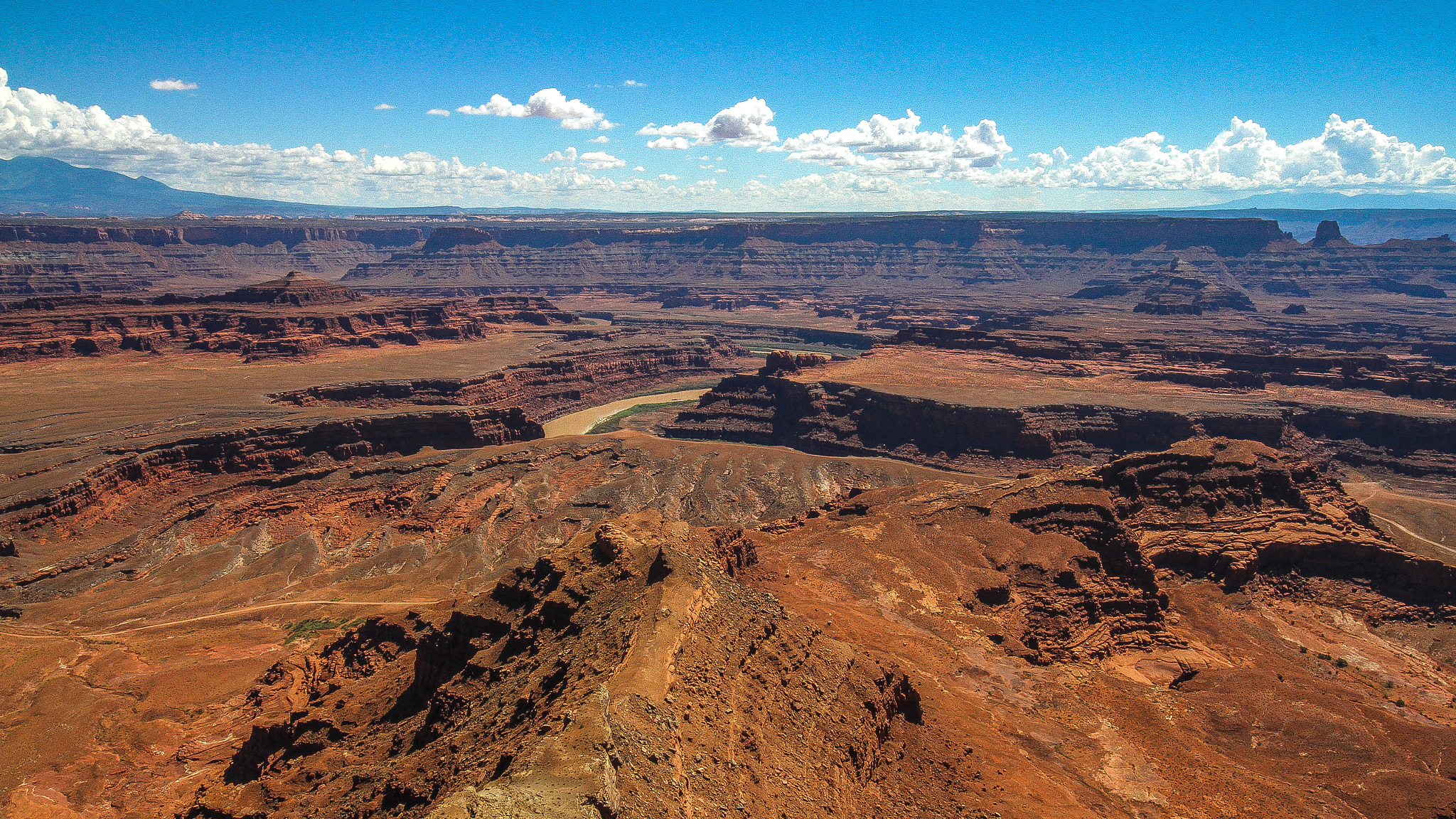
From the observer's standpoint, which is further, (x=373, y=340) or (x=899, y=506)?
(x=373, y=340)

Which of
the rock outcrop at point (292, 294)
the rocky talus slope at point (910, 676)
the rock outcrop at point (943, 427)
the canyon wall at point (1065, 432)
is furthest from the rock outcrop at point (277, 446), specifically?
the rock outcrop at point (292, 294)

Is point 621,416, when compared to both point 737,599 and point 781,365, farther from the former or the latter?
point 737,599

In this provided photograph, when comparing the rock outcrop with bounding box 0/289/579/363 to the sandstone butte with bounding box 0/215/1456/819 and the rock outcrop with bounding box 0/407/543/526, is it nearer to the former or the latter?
the sandstone butte with bounding box 0/215/1456/819

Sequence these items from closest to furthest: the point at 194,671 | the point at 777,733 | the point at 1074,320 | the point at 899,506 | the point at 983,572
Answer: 1. the point at 777,733
2. the point at 194,671
3. the point at 983,572
4. the point at 899,506
5. the point at 1074,320

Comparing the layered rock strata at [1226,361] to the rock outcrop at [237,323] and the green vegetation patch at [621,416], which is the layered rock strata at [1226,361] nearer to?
the green vegetation patch at [621,416]

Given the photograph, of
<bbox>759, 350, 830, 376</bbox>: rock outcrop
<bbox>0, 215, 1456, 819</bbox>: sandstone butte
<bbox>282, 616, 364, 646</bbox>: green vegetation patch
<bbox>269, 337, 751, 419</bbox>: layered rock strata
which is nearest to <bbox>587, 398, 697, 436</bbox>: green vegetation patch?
<bbox>0, 215, 1456, 819</bbox>: sandstone butte

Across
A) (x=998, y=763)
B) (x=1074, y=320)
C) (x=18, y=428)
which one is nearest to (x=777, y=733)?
(x=998, y=763)

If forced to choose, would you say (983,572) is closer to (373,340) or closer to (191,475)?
(191,475)
